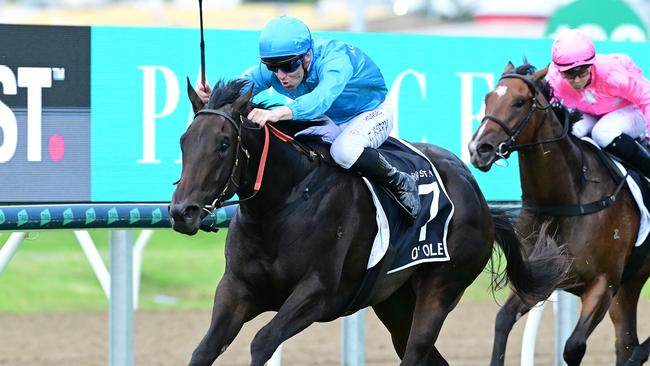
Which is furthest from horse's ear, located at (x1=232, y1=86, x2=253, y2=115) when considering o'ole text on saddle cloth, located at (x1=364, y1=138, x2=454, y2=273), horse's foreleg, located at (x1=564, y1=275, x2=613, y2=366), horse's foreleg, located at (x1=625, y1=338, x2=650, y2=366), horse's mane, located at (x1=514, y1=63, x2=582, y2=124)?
horse's foreleg, located at (x1=625, y1=338, x2=650, y2=366)

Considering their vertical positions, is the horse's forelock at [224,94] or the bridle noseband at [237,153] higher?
the horse's forelock at [224,94]

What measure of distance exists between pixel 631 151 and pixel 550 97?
56 cm

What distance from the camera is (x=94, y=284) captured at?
1280 cm

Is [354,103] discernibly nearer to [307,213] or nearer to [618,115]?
[307,213]

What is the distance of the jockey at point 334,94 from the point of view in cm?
472

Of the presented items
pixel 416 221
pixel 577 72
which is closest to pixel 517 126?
pixel 577 72

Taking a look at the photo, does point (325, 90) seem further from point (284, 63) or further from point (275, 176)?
point (275, 176)

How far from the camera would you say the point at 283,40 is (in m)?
4.72

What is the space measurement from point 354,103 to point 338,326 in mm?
5559

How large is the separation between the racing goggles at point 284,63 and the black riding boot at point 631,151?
2259 millimetres

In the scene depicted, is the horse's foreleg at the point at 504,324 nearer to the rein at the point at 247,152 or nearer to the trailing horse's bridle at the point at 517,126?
the trailing horse's bridle at the point at 517,126

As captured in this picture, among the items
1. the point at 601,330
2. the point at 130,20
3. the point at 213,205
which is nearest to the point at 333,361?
the point at 601,330

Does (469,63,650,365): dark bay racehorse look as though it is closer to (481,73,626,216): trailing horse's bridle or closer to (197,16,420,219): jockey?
(481,73,626,216): trailing horse's bridle

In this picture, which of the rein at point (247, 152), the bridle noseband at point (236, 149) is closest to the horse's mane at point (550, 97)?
the rein at point (247, 152)
